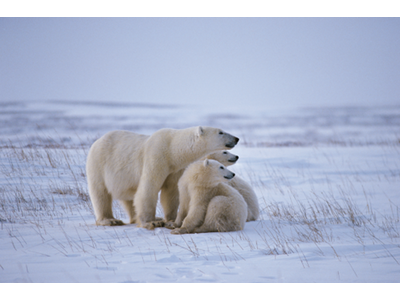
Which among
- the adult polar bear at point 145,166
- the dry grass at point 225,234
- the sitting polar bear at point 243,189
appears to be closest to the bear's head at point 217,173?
the adult polar bear at point 145,166

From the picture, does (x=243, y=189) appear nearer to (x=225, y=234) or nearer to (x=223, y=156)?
(x=223, y=156)

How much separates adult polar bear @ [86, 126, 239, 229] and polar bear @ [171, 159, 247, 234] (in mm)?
285

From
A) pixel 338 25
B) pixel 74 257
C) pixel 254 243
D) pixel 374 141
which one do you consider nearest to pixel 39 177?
pixel 74 257

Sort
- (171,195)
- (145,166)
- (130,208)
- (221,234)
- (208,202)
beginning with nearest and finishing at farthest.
Answer: (221,234)
(208,202)
(145,166)
(171,195)
(130,208)

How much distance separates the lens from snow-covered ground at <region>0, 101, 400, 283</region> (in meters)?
3.06

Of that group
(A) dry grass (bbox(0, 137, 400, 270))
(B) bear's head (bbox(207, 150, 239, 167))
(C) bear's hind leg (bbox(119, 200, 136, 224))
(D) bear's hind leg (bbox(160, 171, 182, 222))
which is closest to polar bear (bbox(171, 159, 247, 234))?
(A) dry grass (bbox(0, 137, 400, 270))

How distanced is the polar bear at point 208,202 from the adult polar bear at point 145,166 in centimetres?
28

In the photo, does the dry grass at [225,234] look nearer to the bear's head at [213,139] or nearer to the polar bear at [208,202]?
the polar bear at [208,202]

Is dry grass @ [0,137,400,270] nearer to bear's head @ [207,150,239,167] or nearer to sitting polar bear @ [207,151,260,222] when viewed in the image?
sitting polar bear @ [207,151,260,222]

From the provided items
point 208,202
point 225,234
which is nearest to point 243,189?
point 208,202

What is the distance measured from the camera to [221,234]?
166 inches

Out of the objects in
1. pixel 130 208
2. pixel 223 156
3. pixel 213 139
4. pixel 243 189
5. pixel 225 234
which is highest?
pixel 213 139

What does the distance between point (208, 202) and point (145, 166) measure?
0.97 m

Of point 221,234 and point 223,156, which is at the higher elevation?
point 223,156
